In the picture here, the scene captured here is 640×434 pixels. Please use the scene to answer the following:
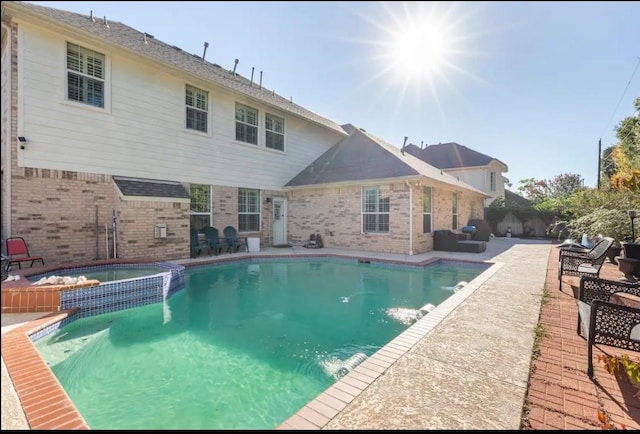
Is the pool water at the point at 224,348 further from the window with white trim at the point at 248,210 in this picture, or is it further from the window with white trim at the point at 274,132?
the window with white trim at the point at 274,132

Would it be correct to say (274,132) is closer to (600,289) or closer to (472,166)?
(600,289)

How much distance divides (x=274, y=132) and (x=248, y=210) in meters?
3.98

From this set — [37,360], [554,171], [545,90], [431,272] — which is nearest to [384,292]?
[431,272]

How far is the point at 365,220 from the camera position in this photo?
13258mm

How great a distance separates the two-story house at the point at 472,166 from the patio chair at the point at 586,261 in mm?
19005

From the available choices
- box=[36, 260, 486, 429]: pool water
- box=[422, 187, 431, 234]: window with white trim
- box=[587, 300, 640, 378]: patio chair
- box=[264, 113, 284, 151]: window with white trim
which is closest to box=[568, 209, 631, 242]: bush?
box=[36, 260, 486, 429]: pool water

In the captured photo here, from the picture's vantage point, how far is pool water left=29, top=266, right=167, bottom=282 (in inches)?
285

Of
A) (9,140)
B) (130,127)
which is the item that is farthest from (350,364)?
(130,127)

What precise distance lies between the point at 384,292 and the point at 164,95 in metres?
9.77

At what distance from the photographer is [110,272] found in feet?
25.6

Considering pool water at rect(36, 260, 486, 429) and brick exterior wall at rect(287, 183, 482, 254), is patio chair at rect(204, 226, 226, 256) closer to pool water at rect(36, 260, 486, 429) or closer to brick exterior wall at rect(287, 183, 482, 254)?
pool water at rect(36, 260, 486, 429)

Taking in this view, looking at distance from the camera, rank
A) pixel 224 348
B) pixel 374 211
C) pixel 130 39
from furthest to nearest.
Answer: pixel 374 211
pixel 130 39
pixel 224 348

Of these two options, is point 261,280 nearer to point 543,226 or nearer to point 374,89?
point 374,89

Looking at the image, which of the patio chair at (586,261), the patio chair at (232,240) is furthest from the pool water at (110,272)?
the patio chair at (586,261)
